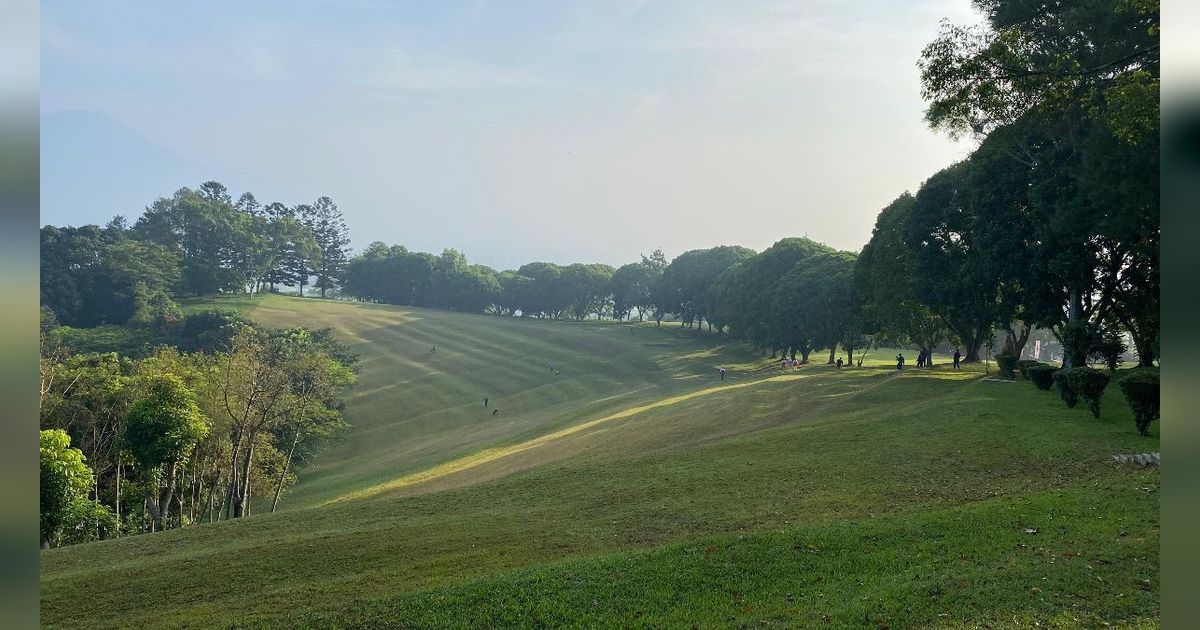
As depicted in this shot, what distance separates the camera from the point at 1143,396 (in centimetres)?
Result: 2083

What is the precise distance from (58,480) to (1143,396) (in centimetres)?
3496

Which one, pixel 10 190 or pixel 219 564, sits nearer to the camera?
pixel 10 190

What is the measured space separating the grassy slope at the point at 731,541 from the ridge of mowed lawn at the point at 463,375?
16.3 metres

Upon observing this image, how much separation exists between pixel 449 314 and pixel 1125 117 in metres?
116

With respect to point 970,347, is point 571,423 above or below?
below

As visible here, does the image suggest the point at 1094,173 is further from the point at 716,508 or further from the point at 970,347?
the point at 970,347

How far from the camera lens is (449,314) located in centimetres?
12462

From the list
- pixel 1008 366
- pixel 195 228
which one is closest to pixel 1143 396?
pixel 1008 366

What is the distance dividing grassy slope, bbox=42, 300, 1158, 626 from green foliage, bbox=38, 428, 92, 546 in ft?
18.6

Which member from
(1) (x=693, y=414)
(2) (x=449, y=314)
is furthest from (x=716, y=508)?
(2) (x=449, y=314)

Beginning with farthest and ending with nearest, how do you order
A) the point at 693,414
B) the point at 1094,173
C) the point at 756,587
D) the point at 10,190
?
1. the point at 693,414
2. the point at 1094,173
3. the point at 756,587
4. the point at 10,190

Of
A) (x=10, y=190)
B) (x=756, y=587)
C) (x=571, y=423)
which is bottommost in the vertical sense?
(x=571, y=423)

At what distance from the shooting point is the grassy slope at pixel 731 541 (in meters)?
11.0

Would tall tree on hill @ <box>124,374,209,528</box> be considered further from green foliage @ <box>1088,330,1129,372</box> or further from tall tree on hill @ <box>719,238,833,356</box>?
tall tree on hill @ <box>719,238,833,356</box>
